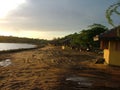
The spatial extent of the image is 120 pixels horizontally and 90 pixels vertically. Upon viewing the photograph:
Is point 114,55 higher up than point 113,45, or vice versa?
point 113,45

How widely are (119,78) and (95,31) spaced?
99.5 feet

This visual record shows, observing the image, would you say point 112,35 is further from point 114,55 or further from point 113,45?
point 114,55

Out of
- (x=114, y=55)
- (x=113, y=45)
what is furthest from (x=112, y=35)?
(x=114, y=55)

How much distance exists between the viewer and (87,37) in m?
47.2

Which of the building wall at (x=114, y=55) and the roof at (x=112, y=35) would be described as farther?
the building wall at (x=114, y=55)

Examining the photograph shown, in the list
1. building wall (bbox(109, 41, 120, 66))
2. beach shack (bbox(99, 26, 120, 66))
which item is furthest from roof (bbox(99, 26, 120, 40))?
building wall (bbox(109, 41, 120, 66))

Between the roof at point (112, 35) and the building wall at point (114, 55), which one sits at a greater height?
the roof at point (112, 35)

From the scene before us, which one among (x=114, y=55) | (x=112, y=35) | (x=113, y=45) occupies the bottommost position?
(x=114, y=55)

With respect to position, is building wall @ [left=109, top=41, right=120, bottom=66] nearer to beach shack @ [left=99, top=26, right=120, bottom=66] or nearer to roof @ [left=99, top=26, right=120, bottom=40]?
beach shack @ [left=99, top=26, right=120, bottom=66]

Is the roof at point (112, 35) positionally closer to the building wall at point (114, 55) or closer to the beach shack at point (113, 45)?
the beach shack at point (113, 45)

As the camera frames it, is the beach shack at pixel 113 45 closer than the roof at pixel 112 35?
No

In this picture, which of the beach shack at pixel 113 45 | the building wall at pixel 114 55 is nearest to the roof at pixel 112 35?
the beach shack at pixel 113 45

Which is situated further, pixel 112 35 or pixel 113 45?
pixel 113 45

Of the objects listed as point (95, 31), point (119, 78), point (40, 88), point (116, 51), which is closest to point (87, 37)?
point (95, 31)
